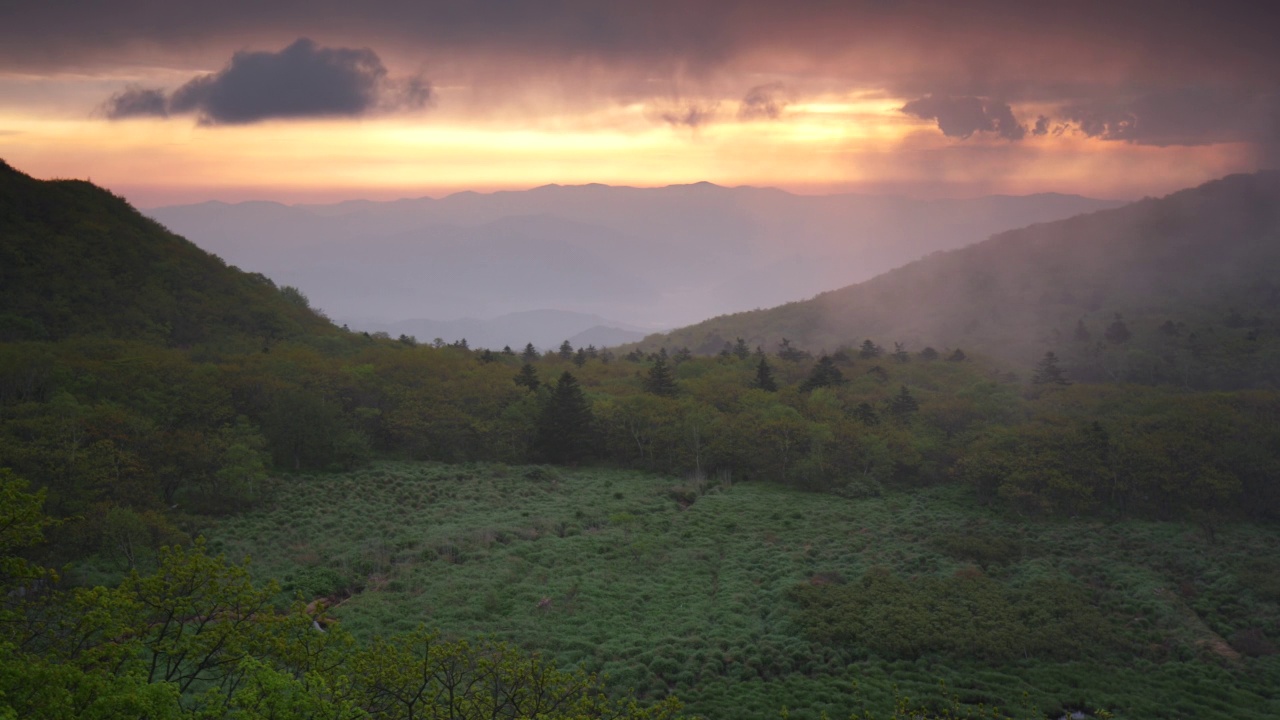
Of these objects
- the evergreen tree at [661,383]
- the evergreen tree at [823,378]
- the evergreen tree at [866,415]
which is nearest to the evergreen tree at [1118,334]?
the evergreen tree at [823,378]

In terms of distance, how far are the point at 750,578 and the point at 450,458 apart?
3169cm

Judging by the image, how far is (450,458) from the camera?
62344mm

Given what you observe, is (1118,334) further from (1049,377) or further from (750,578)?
(750,578)

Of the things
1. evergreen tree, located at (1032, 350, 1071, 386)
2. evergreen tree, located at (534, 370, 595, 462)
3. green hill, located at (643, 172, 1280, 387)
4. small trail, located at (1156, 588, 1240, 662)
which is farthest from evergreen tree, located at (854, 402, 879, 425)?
green hill, located at (643, 172, 1280, 387)

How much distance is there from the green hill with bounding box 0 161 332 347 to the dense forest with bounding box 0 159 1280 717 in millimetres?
383

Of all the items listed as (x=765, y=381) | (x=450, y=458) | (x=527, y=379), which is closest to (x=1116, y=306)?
(x=765, y=381)

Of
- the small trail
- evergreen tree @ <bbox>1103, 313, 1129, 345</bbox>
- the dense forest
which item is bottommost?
the small trail

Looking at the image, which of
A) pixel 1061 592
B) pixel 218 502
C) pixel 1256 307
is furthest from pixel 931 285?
pixel 218 502

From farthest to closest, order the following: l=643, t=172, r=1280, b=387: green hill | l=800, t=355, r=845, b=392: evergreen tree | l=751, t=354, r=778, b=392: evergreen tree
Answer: l=643, t=172, r=1280, b=387: green hill → l=800, t=355, r=845, b=392: evergreen tree → l=751, t=354, r=778, b=392: evergreen tree

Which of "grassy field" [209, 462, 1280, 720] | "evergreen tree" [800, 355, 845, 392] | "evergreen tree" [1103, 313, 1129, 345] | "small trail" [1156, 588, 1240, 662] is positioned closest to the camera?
"grassy field" [209, 462, 1280, 720]

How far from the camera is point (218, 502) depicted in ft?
143

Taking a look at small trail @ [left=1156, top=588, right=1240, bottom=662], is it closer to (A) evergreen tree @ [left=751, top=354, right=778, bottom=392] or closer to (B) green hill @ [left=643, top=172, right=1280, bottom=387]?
(A) evergreen tree @ [left=751, top=354, right=778, bottom=392]

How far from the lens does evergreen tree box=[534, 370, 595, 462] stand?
214ft

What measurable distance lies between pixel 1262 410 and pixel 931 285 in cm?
13744
